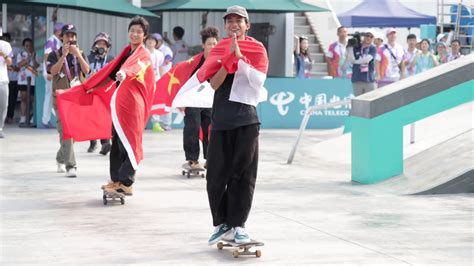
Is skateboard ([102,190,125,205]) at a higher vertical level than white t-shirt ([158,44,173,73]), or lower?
lower

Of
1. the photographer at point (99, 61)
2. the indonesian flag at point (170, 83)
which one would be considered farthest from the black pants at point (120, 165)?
the photographer at point (99, 61)

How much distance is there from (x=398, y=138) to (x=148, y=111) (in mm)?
3040

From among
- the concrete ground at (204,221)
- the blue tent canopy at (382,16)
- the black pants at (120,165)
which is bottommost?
the concrete ground at (204,221)

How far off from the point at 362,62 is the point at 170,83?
6347mm

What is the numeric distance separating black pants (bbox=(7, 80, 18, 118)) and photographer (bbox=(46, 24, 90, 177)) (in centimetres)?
833

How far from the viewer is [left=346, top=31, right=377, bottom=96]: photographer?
19.2 metres

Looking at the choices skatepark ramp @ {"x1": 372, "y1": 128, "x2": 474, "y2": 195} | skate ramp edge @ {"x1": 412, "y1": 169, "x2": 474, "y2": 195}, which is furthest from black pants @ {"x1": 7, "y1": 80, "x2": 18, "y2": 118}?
skate ramp edge @ {"x1": 412, "y1": 169, "x2": 474, "y2": 195}

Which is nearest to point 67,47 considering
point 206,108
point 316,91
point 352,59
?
point 206,108

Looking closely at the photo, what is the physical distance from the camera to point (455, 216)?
10.2m

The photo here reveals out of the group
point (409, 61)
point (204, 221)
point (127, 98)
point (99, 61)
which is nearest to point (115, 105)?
point (127, 98)

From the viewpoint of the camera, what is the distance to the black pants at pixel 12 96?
21.6 meters

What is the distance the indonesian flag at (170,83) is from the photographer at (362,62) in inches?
240

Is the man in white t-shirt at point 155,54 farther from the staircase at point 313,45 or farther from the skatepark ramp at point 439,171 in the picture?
the skatepark ramp at point 439,171

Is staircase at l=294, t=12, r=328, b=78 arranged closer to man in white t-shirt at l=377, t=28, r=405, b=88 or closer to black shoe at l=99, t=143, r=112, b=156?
man in white t-shirt at l=377, t=28, r=405, b=88
